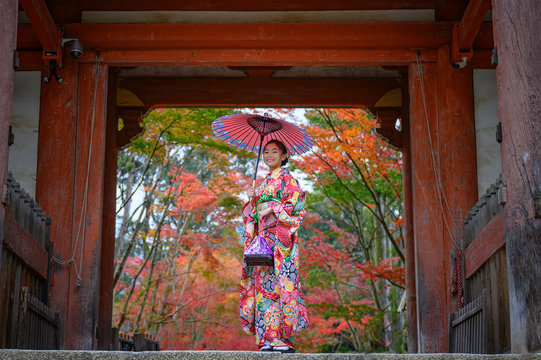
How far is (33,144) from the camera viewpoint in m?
8.88

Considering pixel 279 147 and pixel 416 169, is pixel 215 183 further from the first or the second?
pixel 279 147

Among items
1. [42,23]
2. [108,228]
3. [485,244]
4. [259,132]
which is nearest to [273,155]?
[259,132]

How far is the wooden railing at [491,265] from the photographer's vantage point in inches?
248

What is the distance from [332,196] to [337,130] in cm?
141

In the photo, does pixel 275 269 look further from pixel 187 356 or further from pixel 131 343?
pixel 131 343

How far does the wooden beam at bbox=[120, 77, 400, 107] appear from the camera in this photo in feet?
35.7

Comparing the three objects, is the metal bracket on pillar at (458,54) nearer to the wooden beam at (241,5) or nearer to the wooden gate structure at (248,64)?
the wooden gate structure at (248,64)

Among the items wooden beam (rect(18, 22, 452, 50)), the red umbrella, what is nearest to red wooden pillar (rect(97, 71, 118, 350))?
wooden beam (rect(18, 22, 452, 50))

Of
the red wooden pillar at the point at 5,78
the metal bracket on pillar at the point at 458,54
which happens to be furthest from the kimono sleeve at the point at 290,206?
the metal bracket on pillar at the point at 458,54

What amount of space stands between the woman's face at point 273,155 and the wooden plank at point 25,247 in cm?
231

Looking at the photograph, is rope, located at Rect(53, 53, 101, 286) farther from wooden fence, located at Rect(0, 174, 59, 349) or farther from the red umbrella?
the red umbrella

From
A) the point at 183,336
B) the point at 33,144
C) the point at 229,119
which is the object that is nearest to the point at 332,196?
the point at 183,336

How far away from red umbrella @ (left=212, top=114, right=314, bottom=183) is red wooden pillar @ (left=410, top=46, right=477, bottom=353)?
2.25 meters

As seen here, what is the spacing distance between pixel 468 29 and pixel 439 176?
5.45 feet
